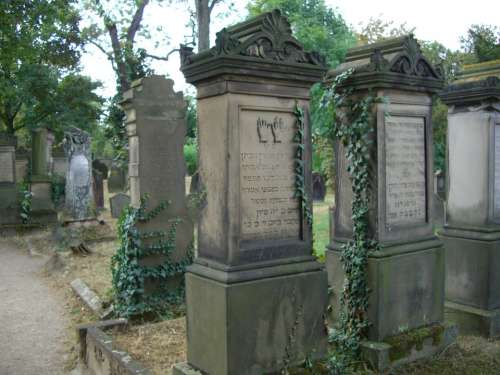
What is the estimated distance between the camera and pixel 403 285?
4887mm

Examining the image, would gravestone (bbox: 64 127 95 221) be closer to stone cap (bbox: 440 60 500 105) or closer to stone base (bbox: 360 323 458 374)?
stone cap (bbox: 440 60 500 105)

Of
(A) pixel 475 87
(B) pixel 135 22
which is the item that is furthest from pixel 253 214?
(B) pixel 135 22

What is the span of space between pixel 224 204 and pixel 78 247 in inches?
318

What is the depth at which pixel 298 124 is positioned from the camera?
424cm

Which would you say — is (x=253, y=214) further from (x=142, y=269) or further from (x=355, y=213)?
(x=142, y=269)

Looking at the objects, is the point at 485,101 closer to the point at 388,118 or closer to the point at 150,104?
the point at 388,118

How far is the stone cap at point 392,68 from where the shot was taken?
185 inches

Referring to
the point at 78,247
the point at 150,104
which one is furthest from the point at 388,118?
the point at 78,247

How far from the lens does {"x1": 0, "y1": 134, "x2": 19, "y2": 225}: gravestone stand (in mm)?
15117

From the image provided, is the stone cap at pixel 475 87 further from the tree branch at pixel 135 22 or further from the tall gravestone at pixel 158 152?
the tree branch at pixel 135 22

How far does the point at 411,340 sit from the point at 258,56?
116 inches

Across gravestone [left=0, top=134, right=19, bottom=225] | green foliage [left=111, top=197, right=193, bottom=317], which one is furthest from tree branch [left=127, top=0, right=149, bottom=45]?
green foliage [left=111, top=197, right=193, bottom=317]

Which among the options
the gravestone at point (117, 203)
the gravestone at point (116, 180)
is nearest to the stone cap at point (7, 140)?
the gravestone at point (117, 203)

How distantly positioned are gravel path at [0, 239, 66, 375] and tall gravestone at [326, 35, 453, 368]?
3648 millimetres
